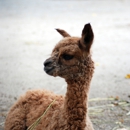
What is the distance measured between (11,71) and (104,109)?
2.38 metres

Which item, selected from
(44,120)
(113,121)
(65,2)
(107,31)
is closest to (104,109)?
(113,121)

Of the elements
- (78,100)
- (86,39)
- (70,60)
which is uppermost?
(86,39)

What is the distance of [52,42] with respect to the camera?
879 centimetres

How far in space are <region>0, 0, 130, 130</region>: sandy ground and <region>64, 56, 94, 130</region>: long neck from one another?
4.15 ft

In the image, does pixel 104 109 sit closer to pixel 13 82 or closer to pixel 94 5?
pixel 13 82

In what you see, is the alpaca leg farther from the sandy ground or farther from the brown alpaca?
the sandy ground

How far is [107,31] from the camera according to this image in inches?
389

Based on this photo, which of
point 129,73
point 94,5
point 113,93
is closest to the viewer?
point 113,93

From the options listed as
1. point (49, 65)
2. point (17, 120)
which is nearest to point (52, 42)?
point (17, 120)

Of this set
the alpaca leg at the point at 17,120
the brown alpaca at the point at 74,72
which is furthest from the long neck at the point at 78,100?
the alpaca leg at the point at 17,120

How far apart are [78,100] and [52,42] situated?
5765 mm

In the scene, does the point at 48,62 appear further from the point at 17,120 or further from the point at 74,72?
the point at 17,120

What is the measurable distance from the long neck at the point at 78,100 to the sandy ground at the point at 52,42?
49.8 inches

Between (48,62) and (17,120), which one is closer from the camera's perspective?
(48,62)
